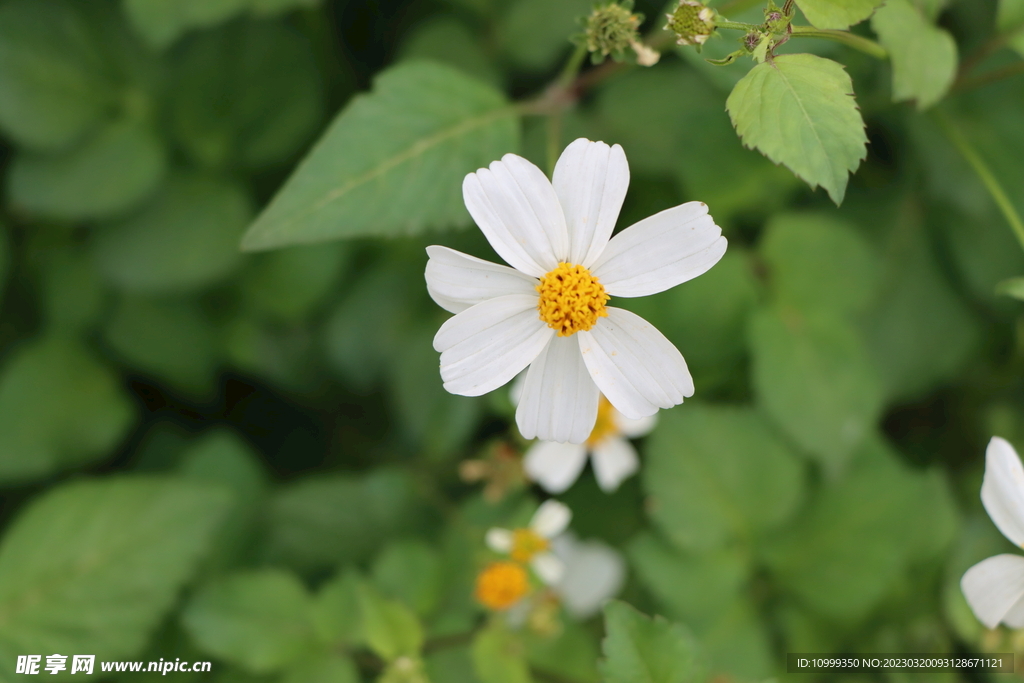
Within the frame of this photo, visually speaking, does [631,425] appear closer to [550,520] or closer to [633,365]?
[550,520]

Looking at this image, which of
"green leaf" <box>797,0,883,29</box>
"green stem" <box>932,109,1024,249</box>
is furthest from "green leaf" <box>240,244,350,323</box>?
"green stem" <box>932,109,1024,249</box>

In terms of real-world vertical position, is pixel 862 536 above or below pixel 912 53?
below

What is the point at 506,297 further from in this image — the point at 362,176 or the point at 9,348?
the point at 9,348

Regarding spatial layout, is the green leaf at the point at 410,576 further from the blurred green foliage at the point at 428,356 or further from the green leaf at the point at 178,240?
the green leaf at the point at 178,240

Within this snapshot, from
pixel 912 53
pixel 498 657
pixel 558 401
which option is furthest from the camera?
pixel 498 657

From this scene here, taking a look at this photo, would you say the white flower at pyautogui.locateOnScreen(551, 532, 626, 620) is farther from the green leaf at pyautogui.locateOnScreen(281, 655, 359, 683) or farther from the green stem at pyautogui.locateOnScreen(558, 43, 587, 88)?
the green stem at pyautogui.locateOnScreen(558, 43, 587, 88)

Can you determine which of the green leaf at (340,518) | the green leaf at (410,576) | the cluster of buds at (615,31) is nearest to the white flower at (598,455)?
the green leaf at (410,576)

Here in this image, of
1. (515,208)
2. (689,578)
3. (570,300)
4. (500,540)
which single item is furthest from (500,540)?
(515,208)
